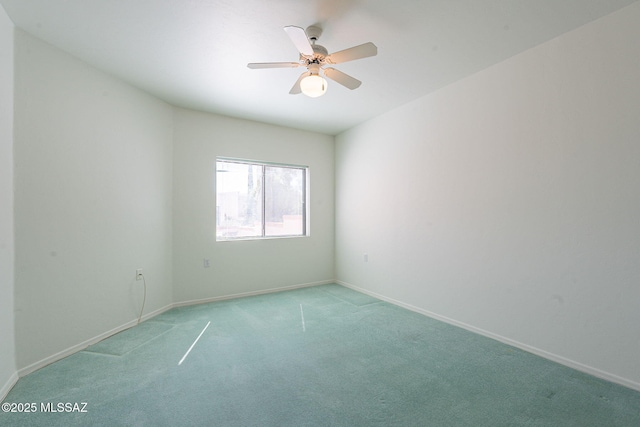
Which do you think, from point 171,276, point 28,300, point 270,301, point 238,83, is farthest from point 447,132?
point 28,300

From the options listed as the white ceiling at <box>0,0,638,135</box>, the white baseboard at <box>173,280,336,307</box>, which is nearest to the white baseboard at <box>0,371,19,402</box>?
the white baseboard at <box>173,280,336,307</box>

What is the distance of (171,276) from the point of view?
12.6 feet

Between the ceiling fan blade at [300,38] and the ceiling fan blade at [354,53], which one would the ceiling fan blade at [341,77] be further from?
the ceiling fan blade at [300,38]

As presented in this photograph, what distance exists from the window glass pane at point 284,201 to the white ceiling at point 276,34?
167 centimetres

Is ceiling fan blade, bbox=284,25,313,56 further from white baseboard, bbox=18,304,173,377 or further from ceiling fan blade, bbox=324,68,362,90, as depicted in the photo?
white baseboard, bbox=18,304,173,377

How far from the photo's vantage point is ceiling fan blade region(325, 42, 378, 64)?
1.95 meters

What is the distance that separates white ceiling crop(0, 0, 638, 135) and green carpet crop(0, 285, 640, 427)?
2697 millimetres

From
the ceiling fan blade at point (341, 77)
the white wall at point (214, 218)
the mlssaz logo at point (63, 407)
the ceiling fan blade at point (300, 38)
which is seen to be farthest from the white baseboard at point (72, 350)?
the ceiling fan blade at point (341, 77)

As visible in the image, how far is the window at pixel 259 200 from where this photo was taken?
4297 millimetres

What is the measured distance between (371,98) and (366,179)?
4.21ft

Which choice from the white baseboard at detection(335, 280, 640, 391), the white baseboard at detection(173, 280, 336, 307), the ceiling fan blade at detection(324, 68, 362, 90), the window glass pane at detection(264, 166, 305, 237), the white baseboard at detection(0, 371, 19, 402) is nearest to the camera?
the white baseboard at detection(0, 371, 19, 402)

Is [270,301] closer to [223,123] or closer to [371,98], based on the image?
[223,123]

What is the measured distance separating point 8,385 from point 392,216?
13.0 ft

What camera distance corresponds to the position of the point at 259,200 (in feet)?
15.1
